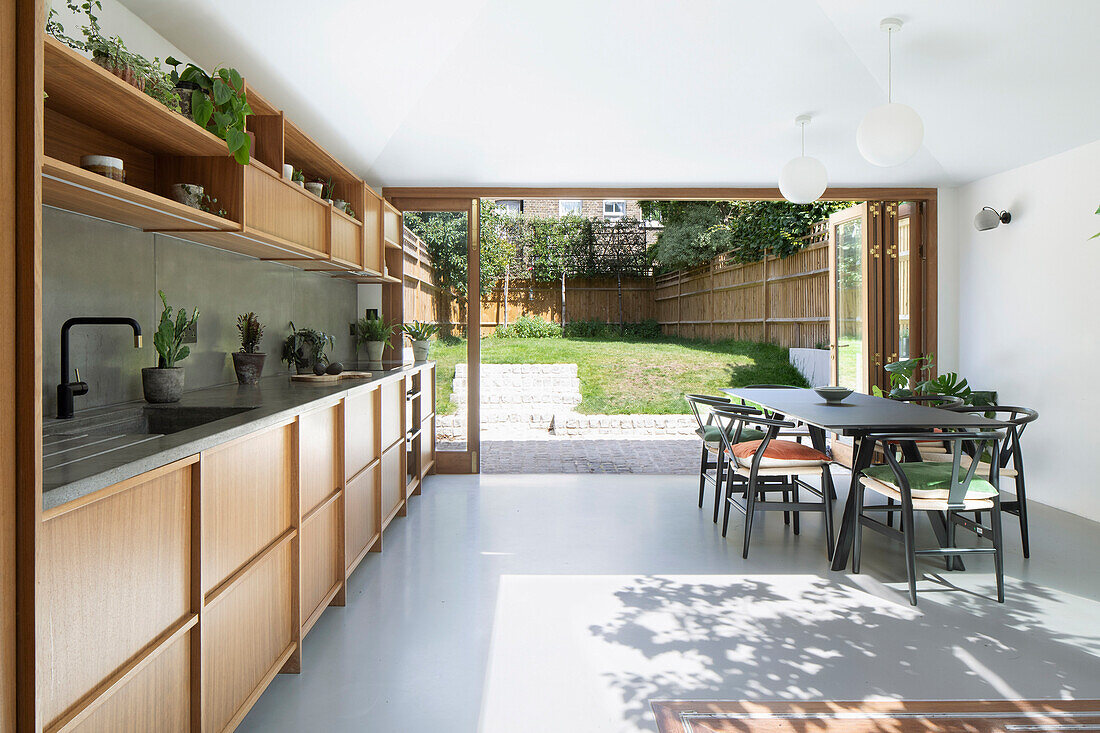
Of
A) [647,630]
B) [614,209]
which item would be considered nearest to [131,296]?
[647,630]

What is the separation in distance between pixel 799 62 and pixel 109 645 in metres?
4.29

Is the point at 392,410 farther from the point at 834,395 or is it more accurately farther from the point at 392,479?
the point at 834,395

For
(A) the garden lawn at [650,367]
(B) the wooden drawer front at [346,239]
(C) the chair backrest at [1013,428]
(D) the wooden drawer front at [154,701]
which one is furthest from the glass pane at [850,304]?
→ (D) the wooden drawer front at [154,701]

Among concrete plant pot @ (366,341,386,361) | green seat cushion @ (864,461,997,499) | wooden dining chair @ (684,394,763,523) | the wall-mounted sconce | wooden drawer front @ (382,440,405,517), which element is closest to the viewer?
green seat cushion @ (864,461,997,499)

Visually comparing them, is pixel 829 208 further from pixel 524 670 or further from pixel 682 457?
pixel 524 670

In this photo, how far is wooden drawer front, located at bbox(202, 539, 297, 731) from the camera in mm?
1762

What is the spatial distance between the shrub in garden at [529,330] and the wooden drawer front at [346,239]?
796cm

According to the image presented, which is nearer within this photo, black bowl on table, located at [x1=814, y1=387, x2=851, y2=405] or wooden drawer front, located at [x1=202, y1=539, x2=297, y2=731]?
wooden drawer front, located at [x1=202, y1=539, x2=297, y2=731]

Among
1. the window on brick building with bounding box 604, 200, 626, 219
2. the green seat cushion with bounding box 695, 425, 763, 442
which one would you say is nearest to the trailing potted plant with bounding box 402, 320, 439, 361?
the green seat cushion with bounding box 695, 425, 763, 442

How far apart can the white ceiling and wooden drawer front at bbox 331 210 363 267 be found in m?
0.63

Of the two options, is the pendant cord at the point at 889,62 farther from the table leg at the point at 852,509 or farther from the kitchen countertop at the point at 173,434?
the kitchen countertop at the point at 173,434

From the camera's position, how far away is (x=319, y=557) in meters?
2.76

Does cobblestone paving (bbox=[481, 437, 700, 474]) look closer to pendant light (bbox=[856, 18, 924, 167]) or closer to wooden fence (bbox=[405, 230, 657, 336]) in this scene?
pendant light (bbox=[856, 18, 924, 167])

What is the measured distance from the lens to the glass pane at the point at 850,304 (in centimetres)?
631
